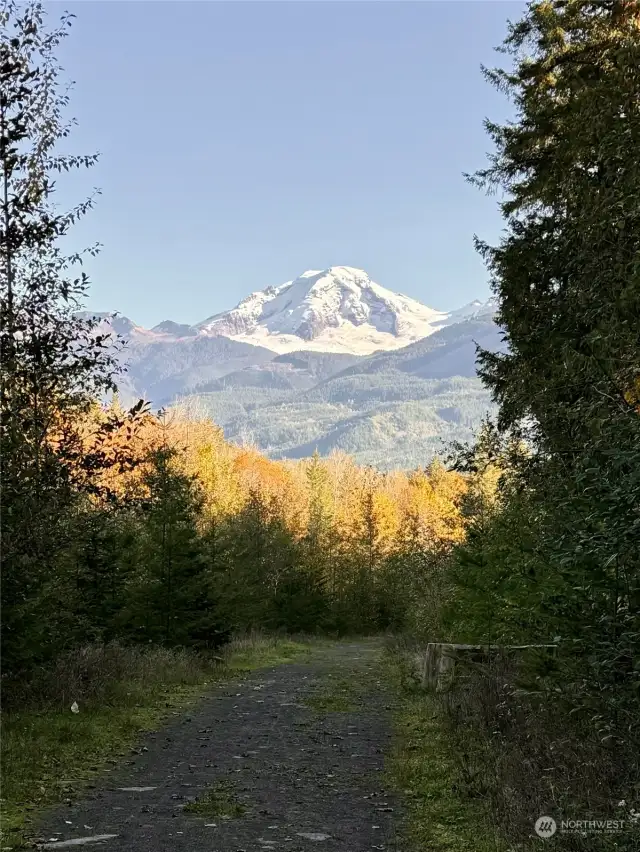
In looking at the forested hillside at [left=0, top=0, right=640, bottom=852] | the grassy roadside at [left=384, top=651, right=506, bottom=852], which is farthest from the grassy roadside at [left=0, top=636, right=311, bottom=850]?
the grassy roadside at [left=384, top=651, right=506, bottom=852]

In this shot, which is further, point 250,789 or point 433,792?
point 250,789

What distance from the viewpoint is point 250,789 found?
311 inches

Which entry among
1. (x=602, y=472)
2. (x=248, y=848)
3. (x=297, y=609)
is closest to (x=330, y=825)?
(x=248, y=848)

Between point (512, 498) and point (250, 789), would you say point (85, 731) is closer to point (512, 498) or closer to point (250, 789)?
point (250, 789)

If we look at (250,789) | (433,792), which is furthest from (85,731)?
(433,792)

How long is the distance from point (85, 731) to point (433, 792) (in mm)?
4954

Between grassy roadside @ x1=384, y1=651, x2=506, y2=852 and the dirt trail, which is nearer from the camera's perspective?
grassy roadside @ x1=384, y1=651, x2=506, y2=852

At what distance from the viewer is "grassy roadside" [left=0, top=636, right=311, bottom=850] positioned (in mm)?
7430

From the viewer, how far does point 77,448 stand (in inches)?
336

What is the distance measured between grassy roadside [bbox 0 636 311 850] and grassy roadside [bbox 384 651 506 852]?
3.29 meters

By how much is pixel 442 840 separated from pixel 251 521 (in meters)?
36.5

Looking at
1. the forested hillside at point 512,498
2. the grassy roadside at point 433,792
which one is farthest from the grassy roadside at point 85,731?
the grassy roadside at point 433,792

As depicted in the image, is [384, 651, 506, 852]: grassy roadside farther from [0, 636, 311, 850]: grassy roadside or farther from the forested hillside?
[0, 636, 311, 850]: grassy roadside

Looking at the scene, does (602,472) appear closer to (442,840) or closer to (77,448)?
(442,840)
